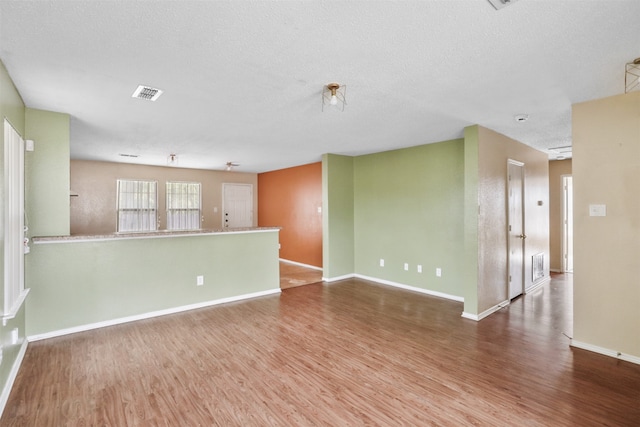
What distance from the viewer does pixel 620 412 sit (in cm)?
208

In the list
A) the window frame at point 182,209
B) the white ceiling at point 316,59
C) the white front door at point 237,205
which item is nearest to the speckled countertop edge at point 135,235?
the white ceiling at point 316,59

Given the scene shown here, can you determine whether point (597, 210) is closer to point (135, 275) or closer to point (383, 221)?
point (383, 221)

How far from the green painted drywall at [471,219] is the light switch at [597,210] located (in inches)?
43.0

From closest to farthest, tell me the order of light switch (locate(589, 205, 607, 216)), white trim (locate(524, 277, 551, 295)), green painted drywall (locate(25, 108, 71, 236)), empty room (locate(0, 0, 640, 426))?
1. empty room (locate(0, 0, 640, 426))
2. light switch (locate(589, 205, 607, 216))
3. green painted drywall (locate(25, 108, 71, 236))
4. white trim (locate(524, 277, 551, 295))

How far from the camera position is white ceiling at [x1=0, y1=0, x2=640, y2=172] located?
5.52 feet

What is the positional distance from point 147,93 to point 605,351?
16.5 feet

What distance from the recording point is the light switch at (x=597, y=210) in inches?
116

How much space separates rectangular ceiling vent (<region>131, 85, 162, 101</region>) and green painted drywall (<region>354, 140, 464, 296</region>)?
3944 mm

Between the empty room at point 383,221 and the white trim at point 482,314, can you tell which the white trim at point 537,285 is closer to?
the empty room at point 383,221

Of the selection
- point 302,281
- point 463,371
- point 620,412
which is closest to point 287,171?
point 302,281

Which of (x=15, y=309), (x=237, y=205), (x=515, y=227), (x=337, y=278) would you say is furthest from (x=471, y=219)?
(x=237, y=205)

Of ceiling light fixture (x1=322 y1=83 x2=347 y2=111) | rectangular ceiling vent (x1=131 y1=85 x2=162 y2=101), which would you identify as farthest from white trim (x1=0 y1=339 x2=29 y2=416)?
ceiling light fixture (x1=322 y1=83 x2=347 y2=111)

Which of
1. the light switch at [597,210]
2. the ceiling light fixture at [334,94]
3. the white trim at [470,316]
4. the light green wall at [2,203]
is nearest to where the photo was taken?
the light green wall at [2,203]

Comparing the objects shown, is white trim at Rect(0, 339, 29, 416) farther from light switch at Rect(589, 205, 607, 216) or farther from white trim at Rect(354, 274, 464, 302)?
light switch at Rect(589, 205, 607, 216)
